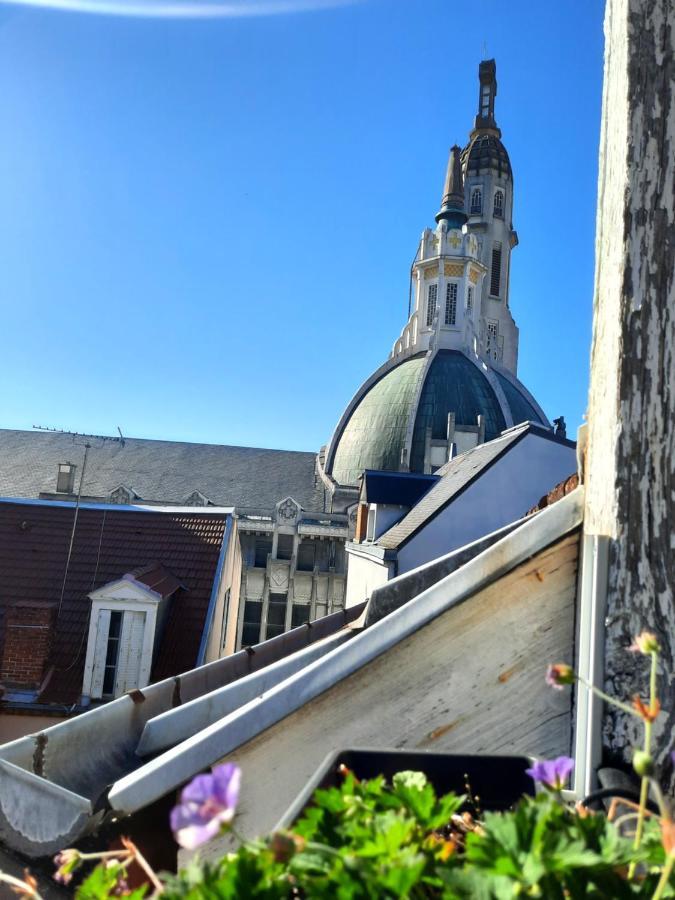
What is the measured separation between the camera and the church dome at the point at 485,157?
2185 inches

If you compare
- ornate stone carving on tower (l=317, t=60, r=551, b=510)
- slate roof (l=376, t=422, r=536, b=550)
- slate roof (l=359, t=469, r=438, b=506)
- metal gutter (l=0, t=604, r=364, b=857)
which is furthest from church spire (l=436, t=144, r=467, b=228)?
metal gutter (l=0, t=604, r=364, b=857)

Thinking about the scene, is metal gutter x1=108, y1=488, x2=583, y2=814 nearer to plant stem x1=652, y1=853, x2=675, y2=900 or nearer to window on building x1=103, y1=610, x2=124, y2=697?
plant stem x1=652, y1=853, x2=675, y2=900

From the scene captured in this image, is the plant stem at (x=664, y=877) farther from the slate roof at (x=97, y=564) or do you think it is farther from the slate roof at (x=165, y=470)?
the slate roof at (x=165, y=470)

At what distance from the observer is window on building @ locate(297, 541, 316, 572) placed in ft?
105

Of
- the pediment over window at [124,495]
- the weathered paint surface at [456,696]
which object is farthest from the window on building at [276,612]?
the weathered paint surface at [456,696]

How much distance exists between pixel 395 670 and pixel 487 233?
2196 inches

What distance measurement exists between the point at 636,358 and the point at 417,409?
3547cm

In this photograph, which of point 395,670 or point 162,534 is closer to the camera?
point 395,670

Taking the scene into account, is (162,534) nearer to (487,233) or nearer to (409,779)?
(409,779)

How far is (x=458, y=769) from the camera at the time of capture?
4.29 ft

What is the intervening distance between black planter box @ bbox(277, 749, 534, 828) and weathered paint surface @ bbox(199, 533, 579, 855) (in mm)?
296

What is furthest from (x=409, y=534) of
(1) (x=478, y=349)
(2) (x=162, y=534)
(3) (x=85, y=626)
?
(1) (x=478, y=349)

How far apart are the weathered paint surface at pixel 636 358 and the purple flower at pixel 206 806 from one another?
0.98 metres

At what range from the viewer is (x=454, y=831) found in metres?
1.26
